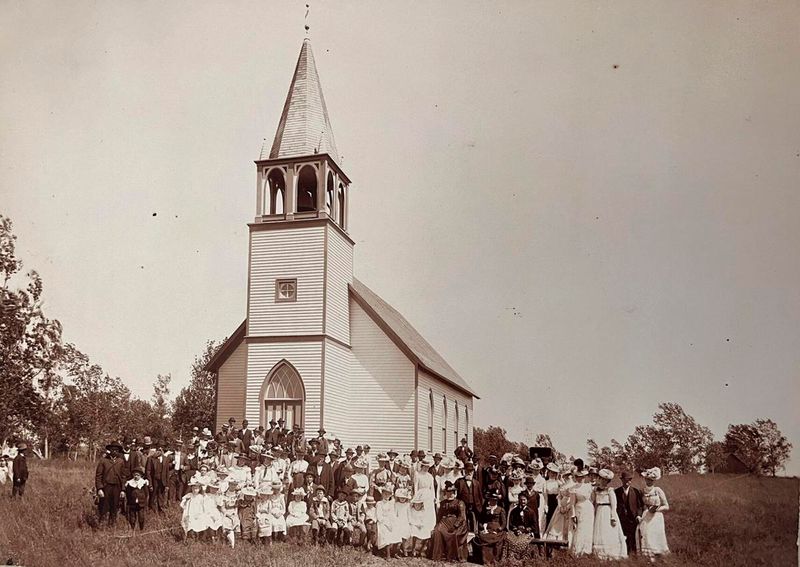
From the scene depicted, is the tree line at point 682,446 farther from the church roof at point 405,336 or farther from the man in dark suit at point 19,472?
the man in dark suit at point 19,472

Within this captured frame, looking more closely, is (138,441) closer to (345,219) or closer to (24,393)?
(24,393)

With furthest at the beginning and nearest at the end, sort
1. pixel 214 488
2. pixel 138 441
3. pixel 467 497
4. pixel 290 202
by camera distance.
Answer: pixel 290 202 < pixel 138 441 < pixel 214 488 < pixel 467 497

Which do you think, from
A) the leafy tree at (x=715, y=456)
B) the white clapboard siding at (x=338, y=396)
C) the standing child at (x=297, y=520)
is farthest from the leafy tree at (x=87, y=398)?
the leafy tree at (x=715, y=456)

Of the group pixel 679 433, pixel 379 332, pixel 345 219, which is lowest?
pixel 679 433

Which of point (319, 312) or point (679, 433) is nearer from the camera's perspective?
point (679, 433)

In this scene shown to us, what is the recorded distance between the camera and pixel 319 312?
13172 millimetres

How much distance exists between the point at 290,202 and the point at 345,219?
1129 mm

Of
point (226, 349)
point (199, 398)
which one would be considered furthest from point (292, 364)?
point (199, 398)

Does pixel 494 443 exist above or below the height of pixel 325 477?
above

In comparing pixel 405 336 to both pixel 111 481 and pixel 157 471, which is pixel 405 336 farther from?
pixel 111 481

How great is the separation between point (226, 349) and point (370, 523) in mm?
5346

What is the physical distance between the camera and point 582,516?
360 inches

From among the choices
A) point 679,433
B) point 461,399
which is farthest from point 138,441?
point 679,433

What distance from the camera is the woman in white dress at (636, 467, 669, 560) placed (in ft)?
28.6
